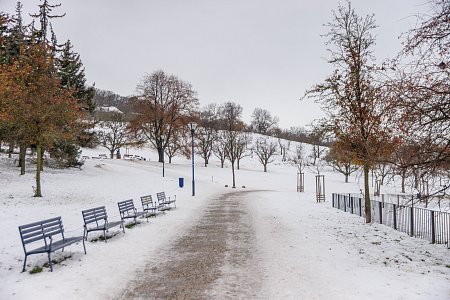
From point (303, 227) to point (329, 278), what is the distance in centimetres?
589

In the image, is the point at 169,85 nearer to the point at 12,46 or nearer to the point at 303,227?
the point at 12,46

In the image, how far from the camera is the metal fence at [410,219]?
34.7 ft

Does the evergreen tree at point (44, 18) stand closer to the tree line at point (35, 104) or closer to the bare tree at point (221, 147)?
the tree line at point (35, 104)

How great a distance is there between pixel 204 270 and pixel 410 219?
1001cm

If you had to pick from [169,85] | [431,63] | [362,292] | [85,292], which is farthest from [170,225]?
[169,85]

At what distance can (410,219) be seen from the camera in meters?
13.3

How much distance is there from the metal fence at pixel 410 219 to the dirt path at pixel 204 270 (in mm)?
4356

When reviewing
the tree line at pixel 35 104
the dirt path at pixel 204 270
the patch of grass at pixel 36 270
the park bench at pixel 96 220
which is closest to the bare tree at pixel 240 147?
the tree line at pixel 35 104

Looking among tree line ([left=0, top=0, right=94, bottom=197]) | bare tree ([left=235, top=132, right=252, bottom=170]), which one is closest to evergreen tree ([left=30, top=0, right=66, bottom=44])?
tree line ([left=0, top=0, right=94, bottom=197])

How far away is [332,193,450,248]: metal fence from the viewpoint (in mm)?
10581

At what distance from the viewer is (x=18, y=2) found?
31.4 meters

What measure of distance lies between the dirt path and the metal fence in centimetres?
436

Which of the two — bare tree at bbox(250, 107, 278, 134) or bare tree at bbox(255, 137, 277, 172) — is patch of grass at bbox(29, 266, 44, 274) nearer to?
bare tree at bbox(255, 137, 277, 172)

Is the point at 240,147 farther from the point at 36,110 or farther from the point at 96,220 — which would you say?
the point at 96,220
